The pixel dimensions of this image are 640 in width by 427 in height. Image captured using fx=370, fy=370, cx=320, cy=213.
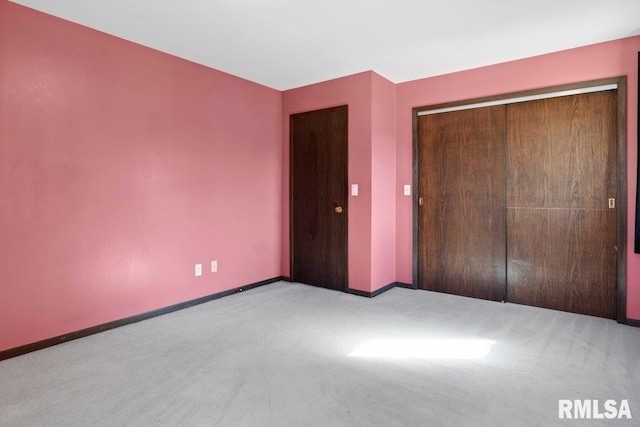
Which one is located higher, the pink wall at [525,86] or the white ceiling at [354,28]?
the white ceiling at [354,28]

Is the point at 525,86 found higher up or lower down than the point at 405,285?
higher up

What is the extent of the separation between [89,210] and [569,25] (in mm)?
4036

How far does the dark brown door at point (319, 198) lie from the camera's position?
422cm

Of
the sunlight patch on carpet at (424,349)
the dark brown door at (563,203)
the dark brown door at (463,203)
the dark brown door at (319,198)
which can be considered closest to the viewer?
the sunlight patch on carpet at (424,349)

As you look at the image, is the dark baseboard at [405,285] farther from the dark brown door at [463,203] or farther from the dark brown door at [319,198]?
the dark brown door at [319,198]

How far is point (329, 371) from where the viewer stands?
229cm

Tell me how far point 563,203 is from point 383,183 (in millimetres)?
1745

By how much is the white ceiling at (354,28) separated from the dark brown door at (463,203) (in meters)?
0.67

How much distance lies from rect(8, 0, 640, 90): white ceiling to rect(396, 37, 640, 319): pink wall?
0.37 feet

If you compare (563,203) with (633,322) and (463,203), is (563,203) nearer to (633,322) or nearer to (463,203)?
(463,203)

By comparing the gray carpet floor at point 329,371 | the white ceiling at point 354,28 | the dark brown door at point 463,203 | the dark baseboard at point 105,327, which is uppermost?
the white ceiling at point 354,28

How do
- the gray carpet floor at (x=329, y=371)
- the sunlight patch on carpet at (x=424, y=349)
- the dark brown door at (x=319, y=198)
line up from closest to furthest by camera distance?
the gray carpet floor at (x=329, y=371)
the sunlight patch on carpet at (x=424, y=349)
the dark brown door at (x=319, y=198)

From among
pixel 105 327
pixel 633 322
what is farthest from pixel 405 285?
pixel 105 327

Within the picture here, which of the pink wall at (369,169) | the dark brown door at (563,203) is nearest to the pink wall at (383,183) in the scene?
the pink wall at (369,169)
